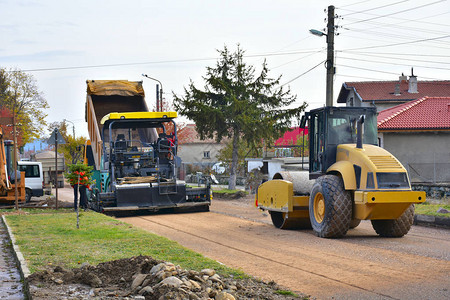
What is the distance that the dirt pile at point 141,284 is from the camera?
23.8 feet

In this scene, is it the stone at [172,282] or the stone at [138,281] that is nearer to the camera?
the stone at [172,282]

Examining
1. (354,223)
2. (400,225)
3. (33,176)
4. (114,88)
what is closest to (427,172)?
(114,88)

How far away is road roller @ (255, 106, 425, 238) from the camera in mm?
13086

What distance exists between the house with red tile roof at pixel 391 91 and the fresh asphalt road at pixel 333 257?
109 feet

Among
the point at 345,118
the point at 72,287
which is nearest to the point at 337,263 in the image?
the point at 72,287

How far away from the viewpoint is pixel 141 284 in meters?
7.80

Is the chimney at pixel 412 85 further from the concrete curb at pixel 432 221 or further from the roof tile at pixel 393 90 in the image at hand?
the concrete curb at pixel 432 221

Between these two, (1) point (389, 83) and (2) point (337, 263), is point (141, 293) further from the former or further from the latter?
(1) point (389, 83)

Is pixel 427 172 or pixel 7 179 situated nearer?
pixel 7 179

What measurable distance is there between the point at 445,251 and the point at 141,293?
6.41m

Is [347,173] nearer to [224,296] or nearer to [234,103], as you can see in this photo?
[224,296]

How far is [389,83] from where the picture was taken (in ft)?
172

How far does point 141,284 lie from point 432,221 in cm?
1127

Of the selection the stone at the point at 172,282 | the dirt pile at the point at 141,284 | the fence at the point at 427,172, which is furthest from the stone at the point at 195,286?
the fence at the point at 427,172
